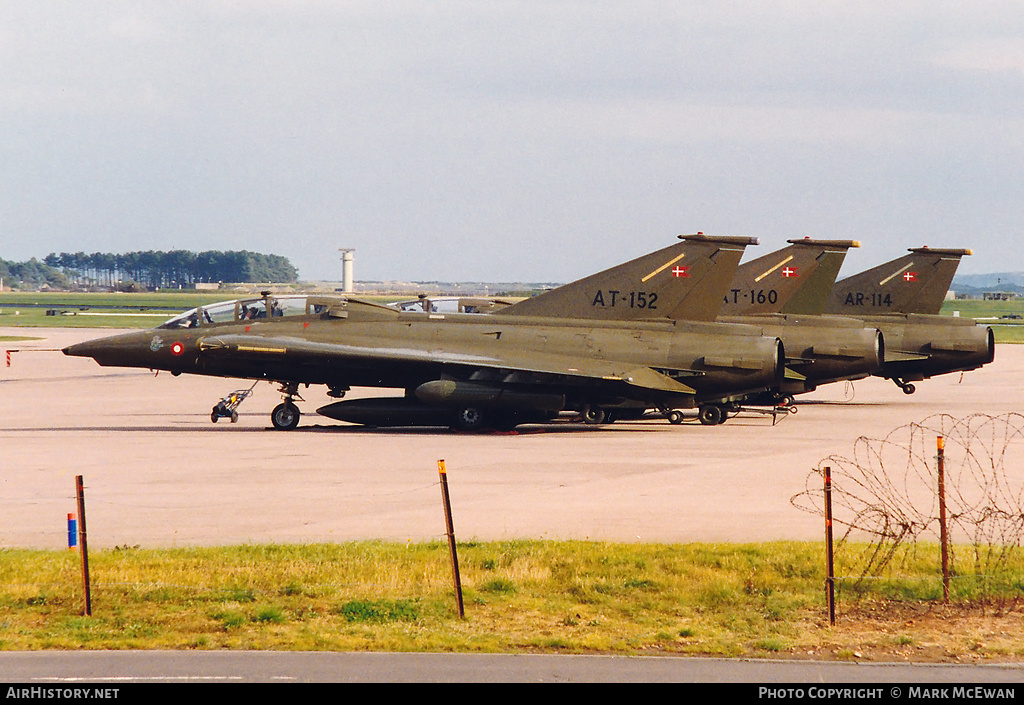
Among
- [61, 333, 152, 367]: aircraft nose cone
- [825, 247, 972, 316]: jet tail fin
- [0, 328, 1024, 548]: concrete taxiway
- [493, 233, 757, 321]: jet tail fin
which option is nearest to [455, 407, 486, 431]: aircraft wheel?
[0, 328, 1024, 548]: concrete taxiway

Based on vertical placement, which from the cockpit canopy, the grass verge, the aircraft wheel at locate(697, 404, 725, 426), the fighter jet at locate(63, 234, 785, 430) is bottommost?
the aircraft wheel at locate(697, 404, 725, 426)

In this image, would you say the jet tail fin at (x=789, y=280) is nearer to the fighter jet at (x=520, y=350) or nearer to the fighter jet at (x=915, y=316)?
the fighter jet at (x=915, y=316)

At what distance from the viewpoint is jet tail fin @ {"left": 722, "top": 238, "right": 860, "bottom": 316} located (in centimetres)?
3105

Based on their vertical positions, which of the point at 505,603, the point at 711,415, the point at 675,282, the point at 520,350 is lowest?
the point at 711,415

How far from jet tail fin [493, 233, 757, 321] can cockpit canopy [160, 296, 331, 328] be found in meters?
6.42

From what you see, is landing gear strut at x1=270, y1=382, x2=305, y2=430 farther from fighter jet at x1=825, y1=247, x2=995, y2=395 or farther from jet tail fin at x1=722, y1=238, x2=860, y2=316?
fighter jet at x1=825, y1=247, x2=995, y2=395

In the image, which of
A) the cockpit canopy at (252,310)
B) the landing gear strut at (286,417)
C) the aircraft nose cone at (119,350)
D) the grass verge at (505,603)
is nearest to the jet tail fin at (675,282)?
the cockpit canopy at (252,310)

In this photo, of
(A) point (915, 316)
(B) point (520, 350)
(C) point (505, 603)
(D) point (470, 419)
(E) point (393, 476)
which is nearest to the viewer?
(C) point (505, 603)

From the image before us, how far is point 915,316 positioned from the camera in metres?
35.0

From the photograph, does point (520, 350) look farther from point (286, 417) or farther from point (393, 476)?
point (393, 476)

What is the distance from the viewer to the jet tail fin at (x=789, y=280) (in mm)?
31047

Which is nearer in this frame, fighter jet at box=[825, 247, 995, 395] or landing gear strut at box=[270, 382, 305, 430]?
landing gear strut at box=[270, 382, 305, 430]

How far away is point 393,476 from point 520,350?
7.65 m

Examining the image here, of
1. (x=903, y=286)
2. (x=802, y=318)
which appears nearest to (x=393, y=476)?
(x=802, y=318)
